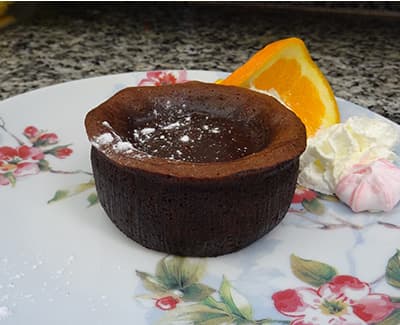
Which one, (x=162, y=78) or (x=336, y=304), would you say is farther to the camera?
(x=162, y=78)

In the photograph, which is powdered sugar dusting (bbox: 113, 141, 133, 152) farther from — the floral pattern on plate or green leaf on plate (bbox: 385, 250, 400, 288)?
green leaf on plate (bbox: 385, 250, 400, 288)

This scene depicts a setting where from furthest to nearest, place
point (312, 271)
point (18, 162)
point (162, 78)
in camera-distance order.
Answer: point (162, 78) < point (18, 162) < point (312, 271)

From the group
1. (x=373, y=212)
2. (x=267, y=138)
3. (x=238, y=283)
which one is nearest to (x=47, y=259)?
(x=238, y=283)

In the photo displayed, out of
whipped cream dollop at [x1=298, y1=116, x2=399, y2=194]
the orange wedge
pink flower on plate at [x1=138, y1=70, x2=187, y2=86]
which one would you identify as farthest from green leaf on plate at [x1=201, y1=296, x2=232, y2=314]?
pink flower on plate at [x1=138, y1=70, x2=187, y2=86]

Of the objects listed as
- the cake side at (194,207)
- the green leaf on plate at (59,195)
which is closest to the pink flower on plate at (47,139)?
the green leaf on plate at (59,195)

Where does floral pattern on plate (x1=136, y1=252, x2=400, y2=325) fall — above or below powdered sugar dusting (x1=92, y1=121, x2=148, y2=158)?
below

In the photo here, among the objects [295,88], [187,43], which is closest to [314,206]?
[295,88]

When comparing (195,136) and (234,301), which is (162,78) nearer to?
(195,136)
